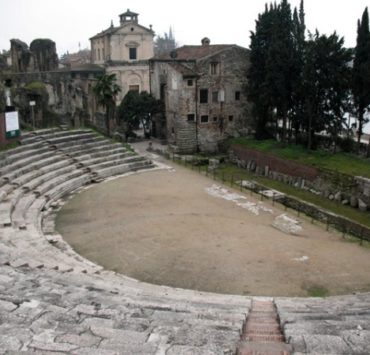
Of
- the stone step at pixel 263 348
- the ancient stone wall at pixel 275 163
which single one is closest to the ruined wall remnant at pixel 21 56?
the ancient stone wall at pixel 275 163

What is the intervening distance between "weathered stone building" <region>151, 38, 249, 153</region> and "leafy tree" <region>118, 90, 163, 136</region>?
122 cm

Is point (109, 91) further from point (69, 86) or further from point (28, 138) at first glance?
point (28, 138)

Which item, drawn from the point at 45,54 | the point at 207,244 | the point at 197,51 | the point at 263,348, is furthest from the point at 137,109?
the point at 263,348

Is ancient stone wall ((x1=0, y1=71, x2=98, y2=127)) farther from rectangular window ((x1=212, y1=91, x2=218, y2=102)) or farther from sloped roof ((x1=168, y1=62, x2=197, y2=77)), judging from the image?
rectangular window ((x1=212, y1=91, x2=218, y2=102))

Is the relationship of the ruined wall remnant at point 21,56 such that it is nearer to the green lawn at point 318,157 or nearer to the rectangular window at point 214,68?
the rectangular window at point 214,68

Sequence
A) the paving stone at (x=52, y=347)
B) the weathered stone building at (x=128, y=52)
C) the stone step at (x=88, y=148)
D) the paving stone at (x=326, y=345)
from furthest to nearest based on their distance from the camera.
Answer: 1. the weathered stone building at (x=128, y=52)
2. the stone step at (x=88, y=148)
3. the paving stone at (x=52, y=347)
4. the paving stone at (x=326, y=345)

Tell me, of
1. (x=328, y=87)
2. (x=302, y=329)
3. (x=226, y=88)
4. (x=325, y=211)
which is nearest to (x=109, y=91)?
(x=226, y=88)

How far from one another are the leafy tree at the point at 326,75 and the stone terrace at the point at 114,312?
18.7 meters

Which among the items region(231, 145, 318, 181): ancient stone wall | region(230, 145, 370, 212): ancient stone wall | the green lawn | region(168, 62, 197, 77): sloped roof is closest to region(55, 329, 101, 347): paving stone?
region(230, 145, 370, 212): ancient stone wall

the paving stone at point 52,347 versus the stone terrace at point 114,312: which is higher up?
the paving stone at point 52,347

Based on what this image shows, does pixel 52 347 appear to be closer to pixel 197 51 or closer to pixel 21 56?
pixel 197 51

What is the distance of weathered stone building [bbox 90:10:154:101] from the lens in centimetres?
5438

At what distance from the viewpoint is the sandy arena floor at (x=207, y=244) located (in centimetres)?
1578

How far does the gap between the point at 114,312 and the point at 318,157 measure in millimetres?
23127
